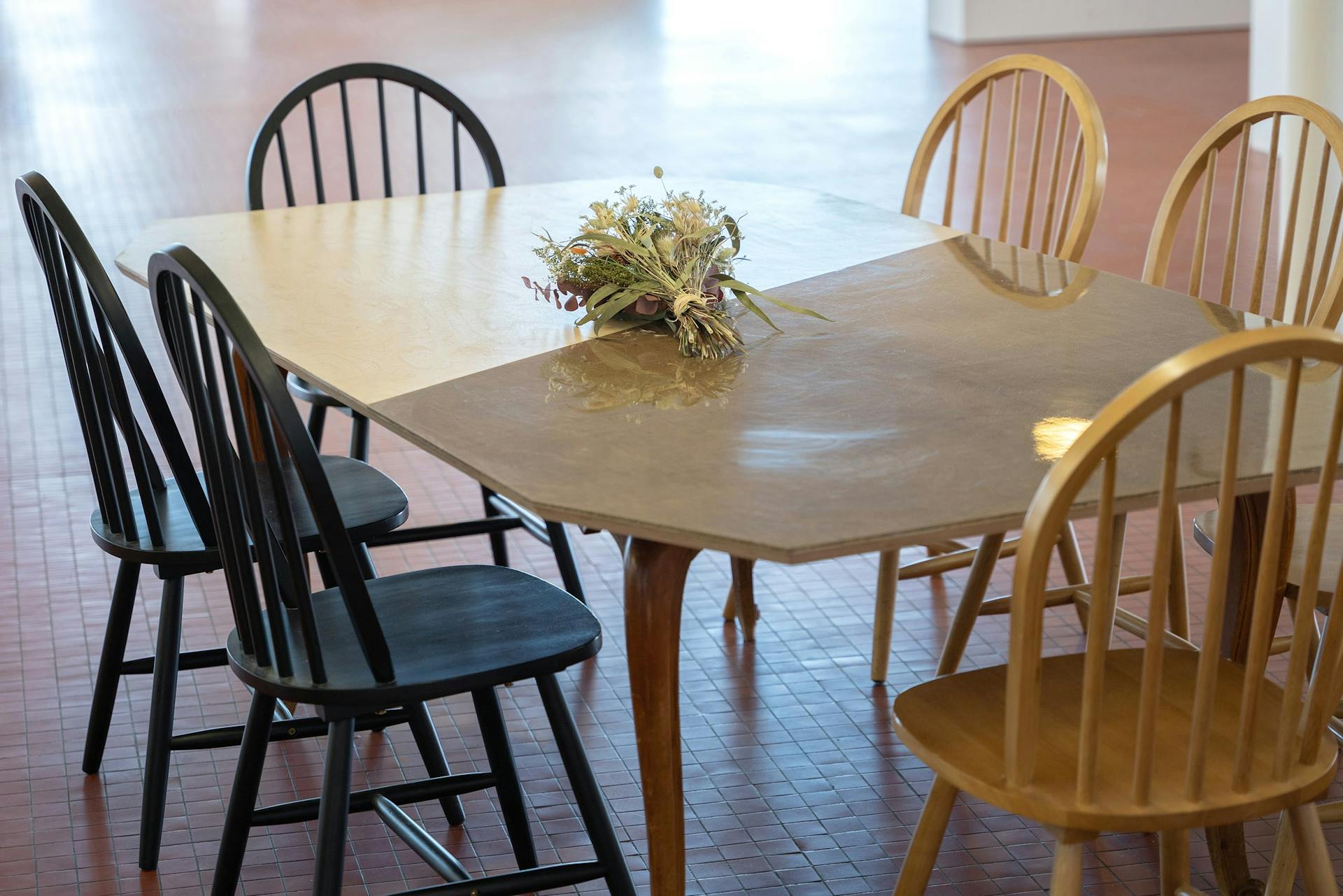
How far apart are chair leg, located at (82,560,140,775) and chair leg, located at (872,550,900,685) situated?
1184mm

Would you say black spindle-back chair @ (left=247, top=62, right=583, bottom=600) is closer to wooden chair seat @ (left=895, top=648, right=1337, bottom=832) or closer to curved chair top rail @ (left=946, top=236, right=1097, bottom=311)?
curved chair top rail @ (left=946, top=236, right=1097, bottom=311)

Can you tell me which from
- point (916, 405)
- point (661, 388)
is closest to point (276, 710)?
point (661, 388)

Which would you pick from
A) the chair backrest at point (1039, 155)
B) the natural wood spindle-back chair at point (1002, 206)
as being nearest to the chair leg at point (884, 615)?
the natural wood spindle-back chair at point (1002, 206)

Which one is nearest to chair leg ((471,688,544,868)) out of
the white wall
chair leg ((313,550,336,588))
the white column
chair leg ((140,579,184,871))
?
chair leg ((313,550,336,588))

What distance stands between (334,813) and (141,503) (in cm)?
80

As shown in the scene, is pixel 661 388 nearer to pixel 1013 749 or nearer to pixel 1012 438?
pixel 1012 438

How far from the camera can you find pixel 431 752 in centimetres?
219

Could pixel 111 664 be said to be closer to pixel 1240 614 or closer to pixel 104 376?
pixel 104 376

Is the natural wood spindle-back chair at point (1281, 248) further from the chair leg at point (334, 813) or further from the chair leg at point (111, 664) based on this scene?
the chair leg at point (111, 664)

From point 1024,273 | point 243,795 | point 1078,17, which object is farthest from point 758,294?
point 1078,17

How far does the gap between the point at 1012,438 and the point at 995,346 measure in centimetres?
34

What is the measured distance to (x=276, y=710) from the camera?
8.59 ft

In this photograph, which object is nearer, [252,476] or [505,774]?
[252,476]

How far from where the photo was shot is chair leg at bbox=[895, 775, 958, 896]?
5.23 ft
